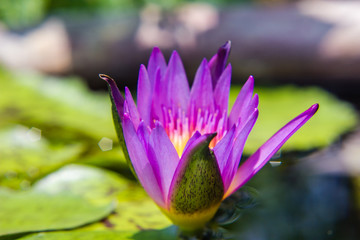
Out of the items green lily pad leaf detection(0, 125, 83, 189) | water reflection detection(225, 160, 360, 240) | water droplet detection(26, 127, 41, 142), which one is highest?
water droplet detection(26, 127, 41, 142)

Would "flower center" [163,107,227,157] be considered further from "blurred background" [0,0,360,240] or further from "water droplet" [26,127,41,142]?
"water droplet" [26,127,41,142]

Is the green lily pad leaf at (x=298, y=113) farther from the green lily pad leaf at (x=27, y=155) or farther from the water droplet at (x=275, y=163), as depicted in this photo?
the green lily pad leaf at (x=27, y=155)

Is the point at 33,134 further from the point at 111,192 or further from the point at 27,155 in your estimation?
the point at 111,192

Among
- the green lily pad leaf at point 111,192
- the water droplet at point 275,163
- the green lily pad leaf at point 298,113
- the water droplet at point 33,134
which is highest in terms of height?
the water droplet at point 33,134

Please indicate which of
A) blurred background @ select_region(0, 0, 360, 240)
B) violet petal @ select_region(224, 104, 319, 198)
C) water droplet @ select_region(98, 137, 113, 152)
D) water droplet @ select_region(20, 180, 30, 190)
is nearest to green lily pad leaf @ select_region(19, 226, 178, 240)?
blurred background @ select_region(0, 0, 360, 240)

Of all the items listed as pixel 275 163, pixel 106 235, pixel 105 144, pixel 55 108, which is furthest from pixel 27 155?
pixel 275 163

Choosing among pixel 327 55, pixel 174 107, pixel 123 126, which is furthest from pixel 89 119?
pixel 327 55

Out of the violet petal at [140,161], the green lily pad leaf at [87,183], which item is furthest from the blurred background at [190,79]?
the violet petal at [140,161]

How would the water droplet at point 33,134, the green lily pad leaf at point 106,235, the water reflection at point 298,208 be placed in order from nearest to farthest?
the green lily pad leaf at point 106,235 < the water reflection at point 298,208 < the water droplet at point 33,134

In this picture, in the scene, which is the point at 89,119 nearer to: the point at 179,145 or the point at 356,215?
the point at 179,145
